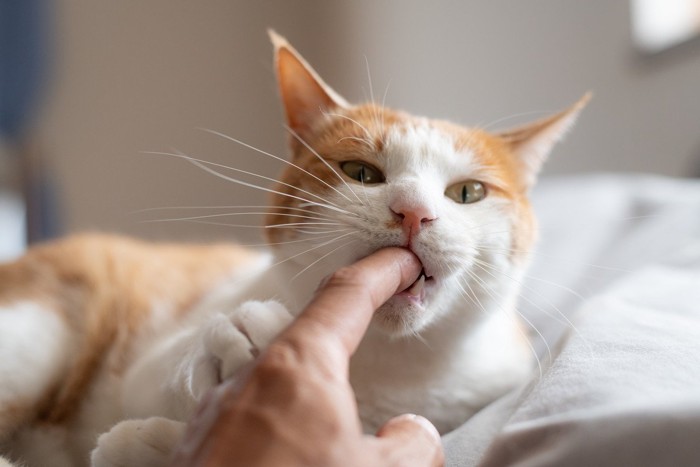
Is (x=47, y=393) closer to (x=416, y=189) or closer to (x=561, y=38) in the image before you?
(x=416, y=189)

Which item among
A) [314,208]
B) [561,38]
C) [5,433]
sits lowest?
[5,433]

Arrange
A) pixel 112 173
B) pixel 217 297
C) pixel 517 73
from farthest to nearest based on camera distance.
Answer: pixel 112 173 < pixel 517 73 < pixel 217 297

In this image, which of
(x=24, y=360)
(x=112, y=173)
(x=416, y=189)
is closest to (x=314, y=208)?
(x=416, y=189)

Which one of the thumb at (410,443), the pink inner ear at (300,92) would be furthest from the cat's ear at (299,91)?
the thumb at (410,443)

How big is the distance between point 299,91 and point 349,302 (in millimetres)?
679

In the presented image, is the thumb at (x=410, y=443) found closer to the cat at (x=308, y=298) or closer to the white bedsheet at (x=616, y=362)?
the white bedsheet at (x=616, y=362)

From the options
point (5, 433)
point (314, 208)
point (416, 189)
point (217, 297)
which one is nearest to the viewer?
point (416, 189)

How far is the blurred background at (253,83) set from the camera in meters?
2.49

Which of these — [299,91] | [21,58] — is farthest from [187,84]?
[299,91]

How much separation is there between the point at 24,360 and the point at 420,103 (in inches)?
104

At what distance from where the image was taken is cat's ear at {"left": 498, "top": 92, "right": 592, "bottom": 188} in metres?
1.21

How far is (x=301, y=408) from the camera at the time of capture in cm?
48

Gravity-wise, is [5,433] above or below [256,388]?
below

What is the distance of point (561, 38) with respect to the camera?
2715mm
